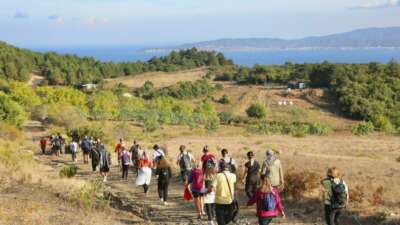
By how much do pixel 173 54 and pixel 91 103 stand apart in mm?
98295

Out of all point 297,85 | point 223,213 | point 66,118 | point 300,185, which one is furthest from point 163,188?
point 297,85

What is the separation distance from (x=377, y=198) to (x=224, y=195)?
5.06 m

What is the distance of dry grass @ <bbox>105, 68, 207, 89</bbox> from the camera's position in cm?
11211

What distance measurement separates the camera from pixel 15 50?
119 metres

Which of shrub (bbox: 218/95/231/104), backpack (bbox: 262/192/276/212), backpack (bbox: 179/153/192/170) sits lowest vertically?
shrub (bbox: 218/95/231/104)

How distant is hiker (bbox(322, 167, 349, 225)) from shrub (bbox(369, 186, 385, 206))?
10.7 ft

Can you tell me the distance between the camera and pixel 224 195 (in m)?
9.52

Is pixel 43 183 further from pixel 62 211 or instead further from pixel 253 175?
pixel 253 175

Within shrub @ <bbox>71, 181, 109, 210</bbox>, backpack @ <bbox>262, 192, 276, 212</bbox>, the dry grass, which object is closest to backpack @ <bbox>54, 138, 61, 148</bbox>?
shrub @ <bbox>71, 181, 109, 210</bbox>

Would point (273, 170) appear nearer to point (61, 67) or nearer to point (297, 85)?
point (297, 85)

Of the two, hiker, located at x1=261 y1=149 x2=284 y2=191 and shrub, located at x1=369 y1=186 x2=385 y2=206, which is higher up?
hiker, located at x1=261 y1=149 x2=284 y2=191

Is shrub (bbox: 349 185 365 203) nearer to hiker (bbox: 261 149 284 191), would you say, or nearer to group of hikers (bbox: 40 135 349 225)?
group of hikers (bbox: 40 135 349 225)

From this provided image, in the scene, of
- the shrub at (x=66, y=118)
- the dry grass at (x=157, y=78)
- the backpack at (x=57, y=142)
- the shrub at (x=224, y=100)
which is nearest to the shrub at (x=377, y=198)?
the backpack at (x=57, y=142)

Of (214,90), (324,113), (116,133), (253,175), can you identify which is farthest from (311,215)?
(214,90)
